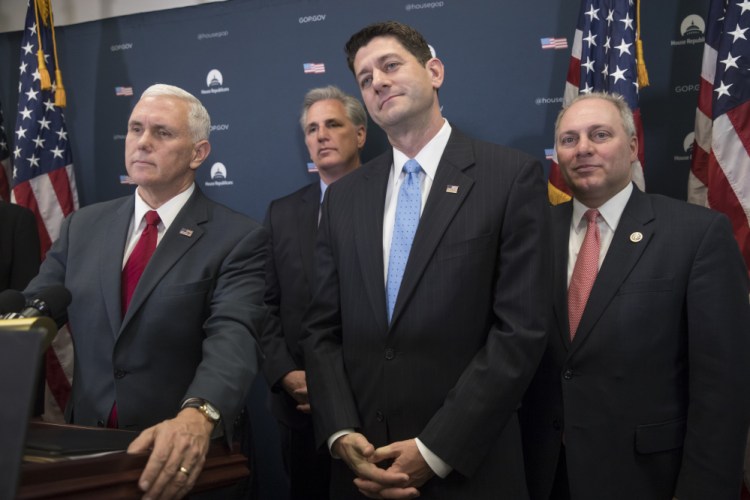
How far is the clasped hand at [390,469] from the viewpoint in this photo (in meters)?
1.54

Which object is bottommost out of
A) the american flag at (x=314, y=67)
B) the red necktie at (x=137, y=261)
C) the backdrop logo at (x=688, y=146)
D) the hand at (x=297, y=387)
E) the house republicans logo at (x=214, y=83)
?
the hand at (x=297, y=387)

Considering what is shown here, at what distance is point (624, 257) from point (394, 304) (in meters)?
0.72

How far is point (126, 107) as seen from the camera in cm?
402

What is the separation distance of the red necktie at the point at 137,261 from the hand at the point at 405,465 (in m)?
0.70

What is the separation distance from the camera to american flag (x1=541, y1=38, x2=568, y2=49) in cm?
311

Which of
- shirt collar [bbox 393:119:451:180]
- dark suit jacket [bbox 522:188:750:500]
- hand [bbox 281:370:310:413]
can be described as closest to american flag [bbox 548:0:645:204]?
dark suit jacket [bbox 522:188:750:500]

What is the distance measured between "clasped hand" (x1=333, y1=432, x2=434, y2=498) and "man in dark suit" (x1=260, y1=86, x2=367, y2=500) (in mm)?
866

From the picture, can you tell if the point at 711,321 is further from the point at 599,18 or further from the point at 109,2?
the point at 109,2

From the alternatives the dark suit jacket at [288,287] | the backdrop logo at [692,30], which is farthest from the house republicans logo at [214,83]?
the backdrop logo at [692,30]

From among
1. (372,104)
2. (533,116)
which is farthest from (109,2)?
(372,104)

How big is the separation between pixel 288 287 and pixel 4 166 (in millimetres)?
2248

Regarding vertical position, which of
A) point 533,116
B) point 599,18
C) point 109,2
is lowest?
point 533,116

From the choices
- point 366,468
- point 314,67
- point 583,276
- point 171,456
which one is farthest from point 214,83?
point 171,456

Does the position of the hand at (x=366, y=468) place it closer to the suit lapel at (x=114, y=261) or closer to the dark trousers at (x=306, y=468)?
the suit lapel at (x=114, y=261)
